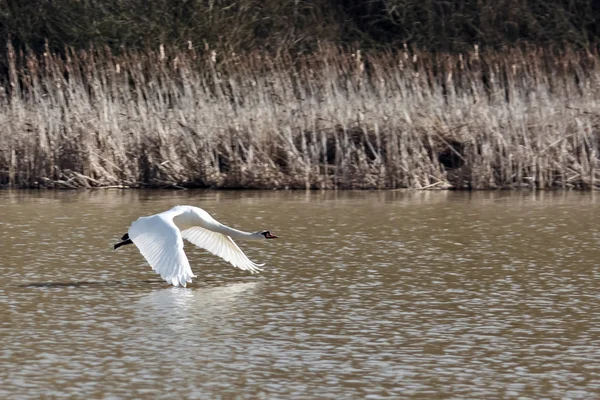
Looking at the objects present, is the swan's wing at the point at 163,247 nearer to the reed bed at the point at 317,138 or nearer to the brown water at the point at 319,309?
the brown water at the point at 319,309

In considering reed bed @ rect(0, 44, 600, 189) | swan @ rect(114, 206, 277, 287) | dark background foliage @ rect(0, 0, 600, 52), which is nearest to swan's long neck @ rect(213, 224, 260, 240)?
swan @ rect(114, 206, 277, 287)

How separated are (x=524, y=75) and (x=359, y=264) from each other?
6118mm

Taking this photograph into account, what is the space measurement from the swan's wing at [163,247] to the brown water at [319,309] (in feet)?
0.51

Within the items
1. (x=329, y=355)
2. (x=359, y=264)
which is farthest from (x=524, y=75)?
(x=329, y=355)

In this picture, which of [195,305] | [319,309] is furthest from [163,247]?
[319,309]

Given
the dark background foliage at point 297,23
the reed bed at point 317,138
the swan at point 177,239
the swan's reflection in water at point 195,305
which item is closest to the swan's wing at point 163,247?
the swan at point 177,239

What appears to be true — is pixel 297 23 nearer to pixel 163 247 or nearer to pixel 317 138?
pixel 317 138

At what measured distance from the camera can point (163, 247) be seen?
6793mm

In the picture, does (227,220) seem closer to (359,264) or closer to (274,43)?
(359,264)

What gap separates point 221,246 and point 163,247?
793 millimetres

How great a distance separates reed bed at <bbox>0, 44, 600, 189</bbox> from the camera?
1229 centimetres

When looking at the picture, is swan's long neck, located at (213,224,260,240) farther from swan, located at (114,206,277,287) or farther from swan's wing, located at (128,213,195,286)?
swan's wing, located at (128,213,195,286)

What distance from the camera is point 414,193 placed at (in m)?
12.0

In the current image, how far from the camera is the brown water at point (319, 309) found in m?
4.86
